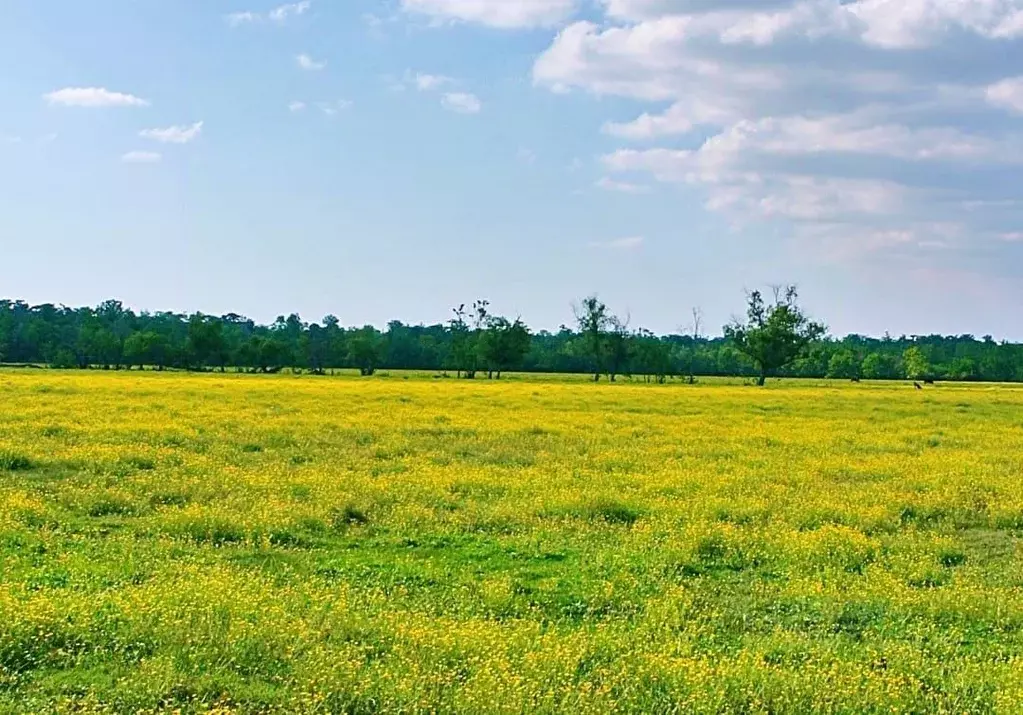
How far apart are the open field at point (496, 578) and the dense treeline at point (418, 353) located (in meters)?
95.6

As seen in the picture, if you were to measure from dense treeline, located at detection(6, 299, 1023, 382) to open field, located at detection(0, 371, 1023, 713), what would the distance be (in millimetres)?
95627

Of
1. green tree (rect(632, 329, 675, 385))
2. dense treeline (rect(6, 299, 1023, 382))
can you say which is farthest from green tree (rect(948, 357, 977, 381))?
green tree (rect(632, 329, 675, 385))

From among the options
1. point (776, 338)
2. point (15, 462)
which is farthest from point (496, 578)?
point (776, 338)

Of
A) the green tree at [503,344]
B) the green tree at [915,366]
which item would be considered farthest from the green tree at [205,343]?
the green tree at [915,366]

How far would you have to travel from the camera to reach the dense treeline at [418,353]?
11769 cm

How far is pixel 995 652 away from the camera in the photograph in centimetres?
848

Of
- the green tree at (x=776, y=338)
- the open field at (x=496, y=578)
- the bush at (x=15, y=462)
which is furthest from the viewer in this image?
the green tree at (x=776, y=338)

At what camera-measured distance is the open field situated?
23.2 ft

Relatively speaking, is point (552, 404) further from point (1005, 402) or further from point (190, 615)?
point (190, 615)

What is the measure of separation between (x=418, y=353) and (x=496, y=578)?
138009 mm

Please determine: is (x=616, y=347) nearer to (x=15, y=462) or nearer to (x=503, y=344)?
(x=503, y=344)

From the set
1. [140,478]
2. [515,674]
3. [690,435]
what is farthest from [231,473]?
[690,435]

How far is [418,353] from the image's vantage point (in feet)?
485

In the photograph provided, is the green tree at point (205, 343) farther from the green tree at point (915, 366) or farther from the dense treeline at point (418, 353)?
the green tree at point (915, 366)
